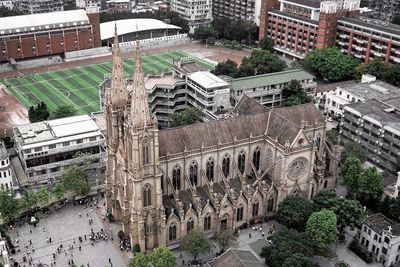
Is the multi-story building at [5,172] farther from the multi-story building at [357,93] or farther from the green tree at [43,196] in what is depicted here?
the multi-story building at [357,93]

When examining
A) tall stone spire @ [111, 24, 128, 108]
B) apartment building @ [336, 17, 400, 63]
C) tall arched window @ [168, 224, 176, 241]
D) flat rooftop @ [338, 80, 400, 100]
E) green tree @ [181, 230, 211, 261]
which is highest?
tall stone spire @ [111, 24, 128, 108]

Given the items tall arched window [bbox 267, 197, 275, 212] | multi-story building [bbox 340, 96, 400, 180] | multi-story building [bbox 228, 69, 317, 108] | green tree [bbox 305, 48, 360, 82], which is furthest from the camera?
green tree [bbox 305, 48, 360, 82]

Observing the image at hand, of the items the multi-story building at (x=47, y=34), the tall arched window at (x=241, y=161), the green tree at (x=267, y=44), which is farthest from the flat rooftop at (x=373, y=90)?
the multi-story building at (x=47, y=34)

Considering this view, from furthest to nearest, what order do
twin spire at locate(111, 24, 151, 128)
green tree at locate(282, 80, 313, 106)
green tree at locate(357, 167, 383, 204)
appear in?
green tree at locate(282, 80, 313, 106)
green tree at locate(357, 167, 383, 204)
twin spire at locate(111, 24, 151, 128)

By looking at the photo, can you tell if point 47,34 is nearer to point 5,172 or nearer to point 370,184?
point 5,172

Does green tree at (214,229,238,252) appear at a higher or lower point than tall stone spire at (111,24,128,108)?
lower

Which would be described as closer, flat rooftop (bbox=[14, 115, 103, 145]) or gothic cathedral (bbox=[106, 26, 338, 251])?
gothic cathedral (bbox=[106, 26, 338, 251])

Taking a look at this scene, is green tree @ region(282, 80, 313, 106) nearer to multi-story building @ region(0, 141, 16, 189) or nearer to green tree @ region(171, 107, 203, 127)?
green tree @ region(171, 107, 203, 127)

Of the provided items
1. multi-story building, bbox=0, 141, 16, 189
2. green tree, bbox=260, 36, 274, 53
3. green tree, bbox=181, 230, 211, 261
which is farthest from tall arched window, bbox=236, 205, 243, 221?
green tree, bbox=260, 36, 274, 53
